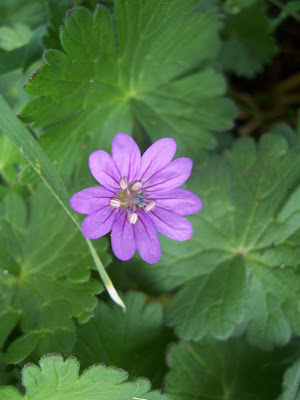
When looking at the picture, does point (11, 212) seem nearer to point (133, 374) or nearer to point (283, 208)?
point (133, 374)

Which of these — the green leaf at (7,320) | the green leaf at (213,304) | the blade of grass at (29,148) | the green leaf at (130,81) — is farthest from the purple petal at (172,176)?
the green leaf at (7,320)

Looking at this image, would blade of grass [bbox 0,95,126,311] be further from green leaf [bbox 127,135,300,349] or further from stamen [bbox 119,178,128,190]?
green leaf [bbox 127,135,300,349]

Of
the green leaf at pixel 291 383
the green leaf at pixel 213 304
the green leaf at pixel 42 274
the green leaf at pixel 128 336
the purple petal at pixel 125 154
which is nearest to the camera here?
the purple petal at pixel 125 154

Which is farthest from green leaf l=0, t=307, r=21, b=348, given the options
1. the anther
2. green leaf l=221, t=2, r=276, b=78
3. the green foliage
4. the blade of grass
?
green leaf l=221, t=2, r=276, b=78

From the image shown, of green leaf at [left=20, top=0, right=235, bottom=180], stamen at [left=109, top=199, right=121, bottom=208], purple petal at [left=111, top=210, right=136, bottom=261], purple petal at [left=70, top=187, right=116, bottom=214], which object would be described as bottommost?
purple petal at [left=111, top=210, right=136, bottom=261]

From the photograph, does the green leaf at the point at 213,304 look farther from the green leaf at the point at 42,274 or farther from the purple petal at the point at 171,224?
the purple petal at the point at 171,224

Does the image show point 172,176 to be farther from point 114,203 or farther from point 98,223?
point 98,223

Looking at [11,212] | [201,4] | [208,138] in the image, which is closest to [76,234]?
[11,212]
